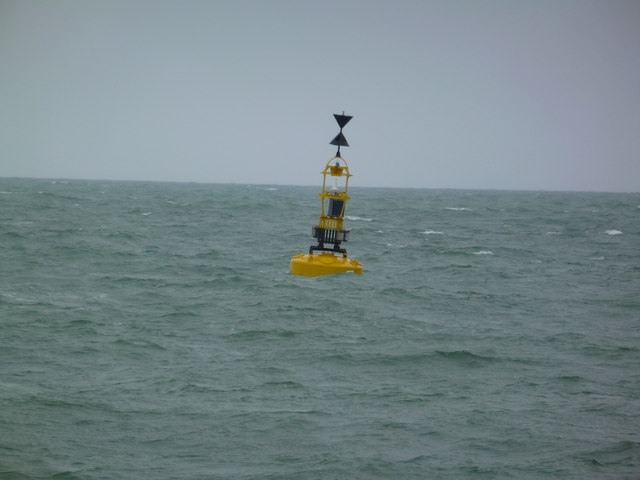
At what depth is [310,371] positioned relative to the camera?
19094 millimetres

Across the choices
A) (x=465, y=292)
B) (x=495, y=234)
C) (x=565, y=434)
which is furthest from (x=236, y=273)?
(x=495, y=234)

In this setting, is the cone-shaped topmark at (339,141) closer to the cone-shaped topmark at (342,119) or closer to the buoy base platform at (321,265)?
the cone-shaped topmark at (342,119)

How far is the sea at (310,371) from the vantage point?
14258mm

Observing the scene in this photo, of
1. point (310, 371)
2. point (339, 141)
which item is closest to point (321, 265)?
point (339, 141)

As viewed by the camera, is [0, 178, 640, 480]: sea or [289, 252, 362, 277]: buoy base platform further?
[289, 252, 362, 277]: buoy base platform


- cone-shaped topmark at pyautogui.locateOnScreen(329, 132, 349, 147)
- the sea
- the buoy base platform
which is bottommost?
the sea

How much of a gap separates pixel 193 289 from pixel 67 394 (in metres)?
13.6

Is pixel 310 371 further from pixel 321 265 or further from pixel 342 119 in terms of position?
pixel 342 119

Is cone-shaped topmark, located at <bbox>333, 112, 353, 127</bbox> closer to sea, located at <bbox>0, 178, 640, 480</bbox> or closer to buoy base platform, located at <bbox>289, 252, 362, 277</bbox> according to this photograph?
buoy base platform, located at <bbox>289, 252, 362, 277</bbox>

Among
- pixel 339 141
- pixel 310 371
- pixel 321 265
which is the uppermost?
pixel 339 141

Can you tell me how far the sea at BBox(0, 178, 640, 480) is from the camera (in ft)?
46.8

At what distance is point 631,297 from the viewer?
31.5 metres

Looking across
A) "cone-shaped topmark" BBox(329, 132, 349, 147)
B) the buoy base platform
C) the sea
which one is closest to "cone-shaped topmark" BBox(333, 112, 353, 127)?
"cone-shaped topmark" BBox(329, 132, 349, 147)

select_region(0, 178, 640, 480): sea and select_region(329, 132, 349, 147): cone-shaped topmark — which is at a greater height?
select_region(329, 132, 349, 147): cone-shaped topmark
